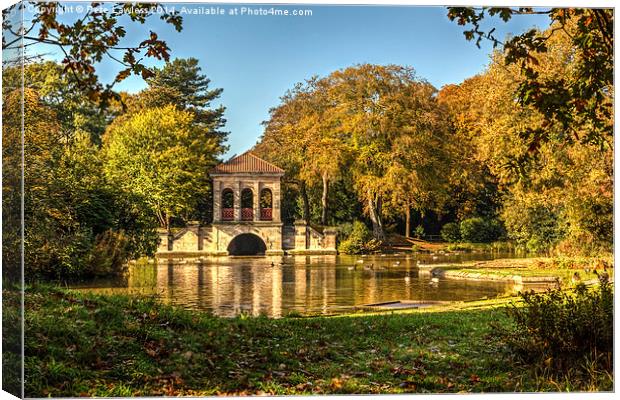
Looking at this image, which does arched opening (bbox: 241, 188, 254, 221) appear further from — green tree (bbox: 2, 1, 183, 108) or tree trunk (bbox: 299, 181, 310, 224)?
green tree (bbox: 2, 1, 183, 108)

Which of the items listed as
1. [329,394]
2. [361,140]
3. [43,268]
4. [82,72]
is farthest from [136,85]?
[329,394]

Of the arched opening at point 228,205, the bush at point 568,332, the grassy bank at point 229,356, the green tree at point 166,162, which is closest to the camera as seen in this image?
the grassy bank at point 229,356

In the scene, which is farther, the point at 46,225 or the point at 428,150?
the point at 428,150

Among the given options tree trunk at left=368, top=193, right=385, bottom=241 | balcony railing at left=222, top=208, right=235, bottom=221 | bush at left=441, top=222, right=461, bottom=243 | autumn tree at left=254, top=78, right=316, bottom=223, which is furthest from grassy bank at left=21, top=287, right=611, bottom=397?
autumn tree at left=254, top=78, right=316, bottom=223

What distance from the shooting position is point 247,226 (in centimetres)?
1053

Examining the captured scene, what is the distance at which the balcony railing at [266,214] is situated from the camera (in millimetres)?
10555

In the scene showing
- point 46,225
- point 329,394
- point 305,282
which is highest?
point 46,225

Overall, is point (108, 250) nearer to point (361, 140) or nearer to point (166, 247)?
point (166, 247)

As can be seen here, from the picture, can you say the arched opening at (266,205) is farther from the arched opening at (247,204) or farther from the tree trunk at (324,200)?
the tree trunk at (324,200)

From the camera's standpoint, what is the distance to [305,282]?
10992mm

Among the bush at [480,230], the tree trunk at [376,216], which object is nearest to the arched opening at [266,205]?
the tree trunk at [376,216]

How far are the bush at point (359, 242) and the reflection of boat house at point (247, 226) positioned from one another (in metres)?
0.29

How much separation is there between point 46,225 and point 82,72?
227 centimetres

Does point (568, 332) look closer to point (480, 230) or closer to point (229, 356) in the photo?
point (480, 230)
